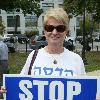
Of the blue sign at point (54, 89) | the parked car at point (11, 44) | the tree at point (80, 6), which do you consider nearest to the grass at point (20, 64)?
the tree at point (80, 6)

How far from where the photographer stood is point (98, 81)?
15.5 ft

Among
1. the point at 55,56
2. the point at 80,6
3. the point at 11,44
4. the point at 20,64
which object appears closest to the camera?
the point at 55,56

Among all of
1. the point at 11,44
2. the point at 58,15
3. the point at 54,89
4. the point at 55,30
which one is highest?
the point at 58,15

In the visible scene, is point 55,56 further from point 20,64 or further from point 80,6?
point 80,6

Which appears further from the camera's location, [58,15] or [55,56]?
[55,56]

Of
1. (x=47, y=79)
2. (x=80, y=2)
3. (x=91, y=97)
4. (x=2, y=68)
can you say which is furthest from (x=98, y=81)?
(x=80, y=2)

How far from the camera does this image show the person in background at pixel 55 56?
4547 mm

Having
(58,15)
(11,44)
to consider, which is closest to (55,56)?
(58,15)

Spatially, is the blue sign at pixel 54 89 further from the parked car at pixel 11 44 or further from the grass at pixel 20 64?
the parked car at pixel 11 44

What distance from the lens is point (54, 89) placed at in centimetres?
470

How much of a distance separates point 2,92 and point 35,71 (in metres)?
0.38

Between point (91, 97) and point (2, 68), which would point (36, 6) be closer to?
point (2, 68)

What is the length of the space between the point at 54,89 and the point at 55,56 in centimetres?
34

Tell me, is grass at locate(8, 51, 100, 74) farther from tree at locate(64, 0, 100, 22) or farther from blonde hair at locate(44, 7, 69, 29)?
blonde hair at locate(44, 7, 69, 29)
